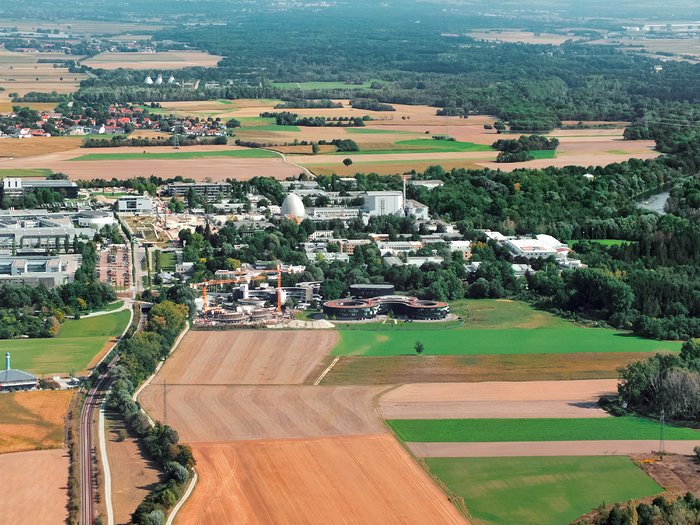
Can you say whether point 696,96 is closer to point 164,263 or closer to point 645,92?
point 645,92

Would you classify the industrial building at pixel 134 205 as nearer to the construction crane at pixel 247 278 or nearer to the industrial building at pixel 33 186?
the industrial building at pixel 33 186

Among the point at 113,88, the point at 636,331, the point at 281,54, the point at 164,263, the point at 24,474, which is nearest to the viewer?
the point at 24,474

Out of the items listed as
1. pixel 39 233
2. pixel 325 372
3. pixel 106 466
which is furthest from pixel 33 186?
pixel 106 466

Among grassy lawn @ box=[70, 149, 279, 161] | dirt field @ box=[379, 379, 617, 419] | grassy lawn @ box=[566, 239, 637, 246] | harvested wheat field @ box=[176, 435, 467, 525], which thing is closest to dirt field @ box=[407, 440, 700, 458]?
harvested wheat field @ box=[176, 435, 467, 525]

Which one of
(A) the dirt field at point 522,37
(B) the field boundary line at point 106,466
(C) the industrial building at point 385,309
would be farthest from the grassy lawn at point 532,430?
(A) the dirt field at point 522,37

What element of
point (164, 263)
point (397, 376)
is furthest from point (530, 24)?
point (397, 376)

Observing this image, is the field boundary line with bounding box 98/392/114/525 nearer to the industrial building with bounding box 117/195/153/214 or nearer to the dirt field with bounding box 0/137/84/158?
the industrial building with bounding box 117/195/153/214
